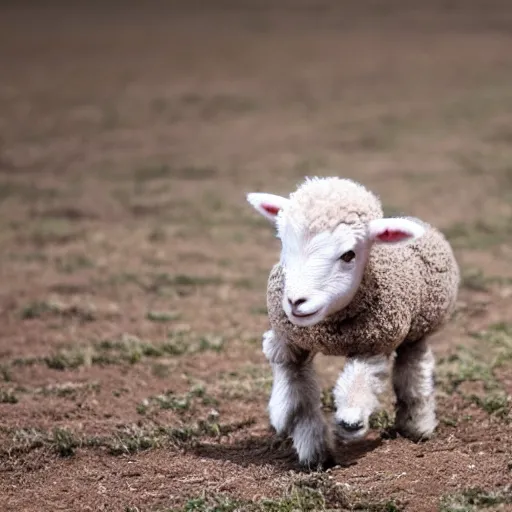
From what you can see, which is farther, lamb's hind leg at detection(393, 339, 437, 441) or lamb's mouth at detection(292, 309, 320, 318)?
lamb's hind leg at detection(393, 339, 437, 441)

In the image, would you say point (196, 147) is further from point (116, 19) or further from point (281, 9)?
point (281, 9)

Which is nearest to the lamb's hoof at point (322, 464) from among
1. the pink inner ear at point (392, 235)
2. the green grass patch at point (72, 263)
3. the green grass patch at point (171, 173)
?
the pink inner ear at point (392, 235)

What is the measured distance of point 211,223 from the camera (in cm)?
941

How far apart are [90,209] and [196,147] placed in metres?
3.24

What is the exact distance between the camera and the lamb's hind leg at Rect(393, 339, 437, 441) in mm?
4879

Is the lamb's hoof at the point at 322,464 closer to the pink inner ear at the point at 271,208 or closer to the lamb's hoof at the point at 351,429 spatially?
the lamb's hoof at the point at 351,429

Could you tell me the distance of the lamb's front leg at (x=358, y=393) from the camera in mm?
4246

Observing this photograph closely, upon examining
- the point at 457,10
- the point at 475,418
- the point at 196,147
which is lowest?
the point at 475,418

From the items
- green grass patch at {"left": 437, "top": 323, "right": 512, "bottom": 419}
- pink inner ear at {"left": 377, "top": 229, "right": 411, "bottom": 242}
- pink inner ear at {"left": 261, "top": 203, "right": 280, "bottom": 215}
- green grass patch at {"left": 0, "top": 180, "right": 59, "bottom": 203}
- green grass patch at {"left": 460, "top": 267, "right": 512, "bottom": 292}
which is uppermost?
pink inner ear at {"left": 261, "top": 203, "right": 280, "bottom": 215}

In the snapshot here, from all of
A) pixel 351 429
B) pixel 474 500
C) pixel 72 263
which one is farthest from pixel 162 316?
pixel 474 500

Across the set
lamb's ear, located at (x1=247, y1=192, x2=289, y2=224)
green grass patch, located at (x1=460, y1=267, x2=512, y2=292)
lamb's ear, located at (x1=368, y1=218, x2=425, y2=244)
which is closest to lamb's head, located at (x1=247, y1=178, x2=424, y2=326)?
lamb's ear, located at (x1=368, y1=218, x2=425, y2=244)

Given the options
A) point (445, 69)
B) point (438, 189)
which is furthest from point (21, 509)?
point (445, 69)

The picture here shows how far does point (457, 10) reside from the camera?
2070cm

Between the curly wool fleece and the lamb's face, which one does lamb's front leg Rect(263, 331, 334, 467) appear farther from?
the lamb's face
